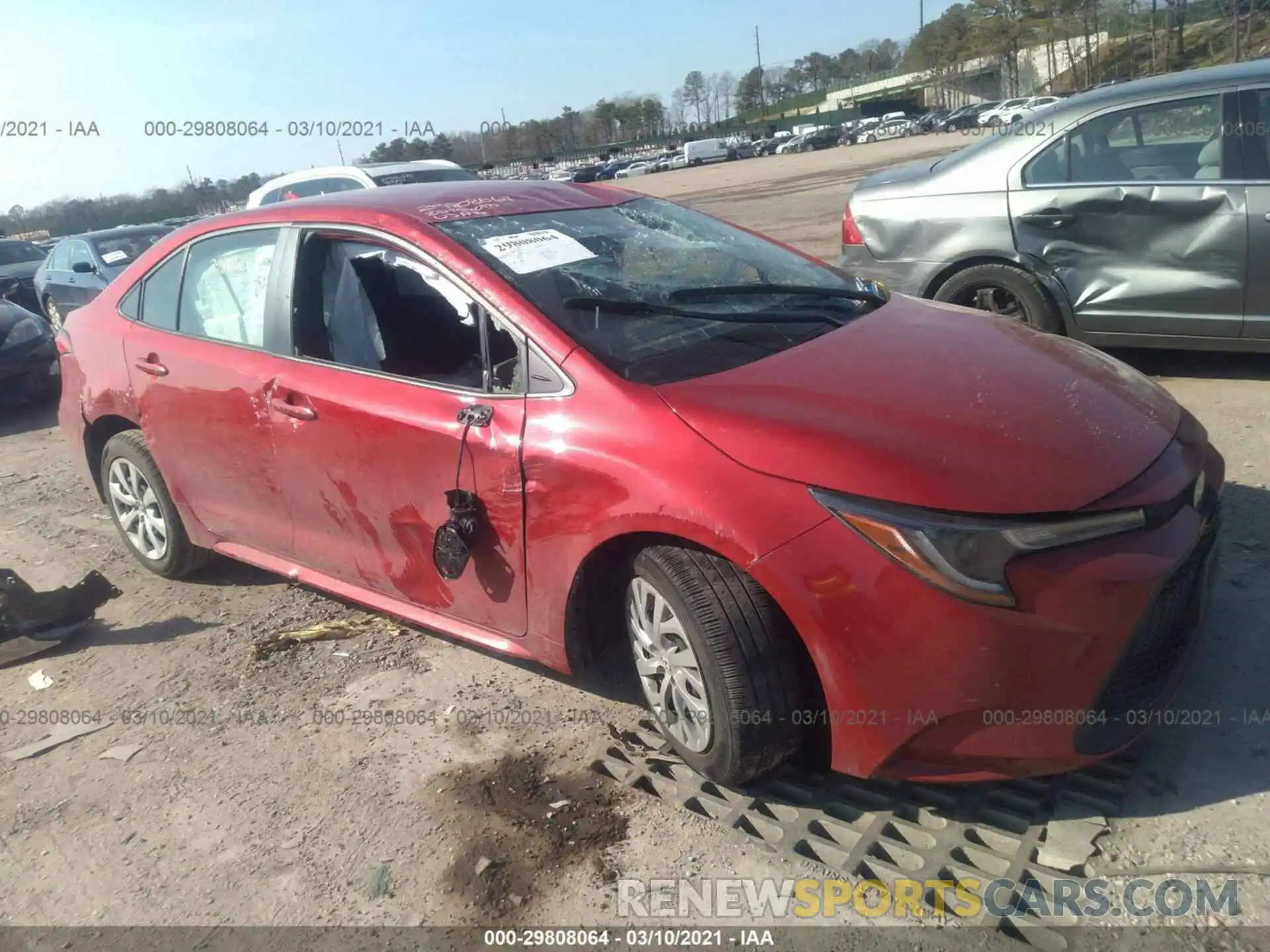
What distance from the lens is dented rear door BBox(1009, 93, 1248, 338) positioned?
17.1ft

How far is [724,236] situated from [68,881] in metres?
3.02

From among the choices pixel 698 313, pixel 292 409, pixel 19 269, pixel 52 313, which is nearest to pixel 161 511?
pixel 292 409

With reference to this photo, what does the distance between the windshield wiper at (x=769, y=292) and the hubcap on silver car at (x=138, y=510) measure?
2.60m

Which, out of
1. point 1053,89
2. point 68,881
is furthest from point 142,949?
Result: point 1053,89

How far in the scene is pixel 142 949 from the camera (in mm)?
2605

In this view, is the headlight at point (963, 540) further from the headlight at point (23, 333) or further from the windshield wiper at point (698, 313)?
the headlight at point (23, 333)

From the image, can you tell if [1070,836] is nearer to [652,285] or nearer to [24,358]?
[652,285]

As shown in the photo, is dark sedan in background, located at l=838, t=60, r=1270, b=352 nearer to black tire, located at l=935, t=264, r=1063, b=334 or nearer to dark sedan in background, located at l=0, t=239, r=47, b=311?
black tire, located at l=935, t=264, r=1063, b=334

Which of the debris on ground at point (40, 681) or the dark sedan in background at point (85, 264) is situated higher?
the dark sedan in background at point (85, 264)

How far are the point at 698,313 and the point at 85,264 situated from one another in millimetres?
10147

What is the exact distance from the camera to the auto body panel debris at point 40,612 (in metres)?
4.30

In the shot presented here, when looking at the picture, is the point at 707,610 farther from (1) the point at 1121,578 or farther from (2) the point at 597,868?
(1) the point at 1121,578

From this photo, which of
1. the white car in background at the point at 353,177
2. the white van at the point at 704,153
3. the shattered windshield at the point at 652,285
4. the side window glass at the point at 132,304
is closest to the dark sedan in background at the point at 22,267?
the white car in background at the point at 353,177

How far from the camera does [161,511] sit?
4551 millimetres
